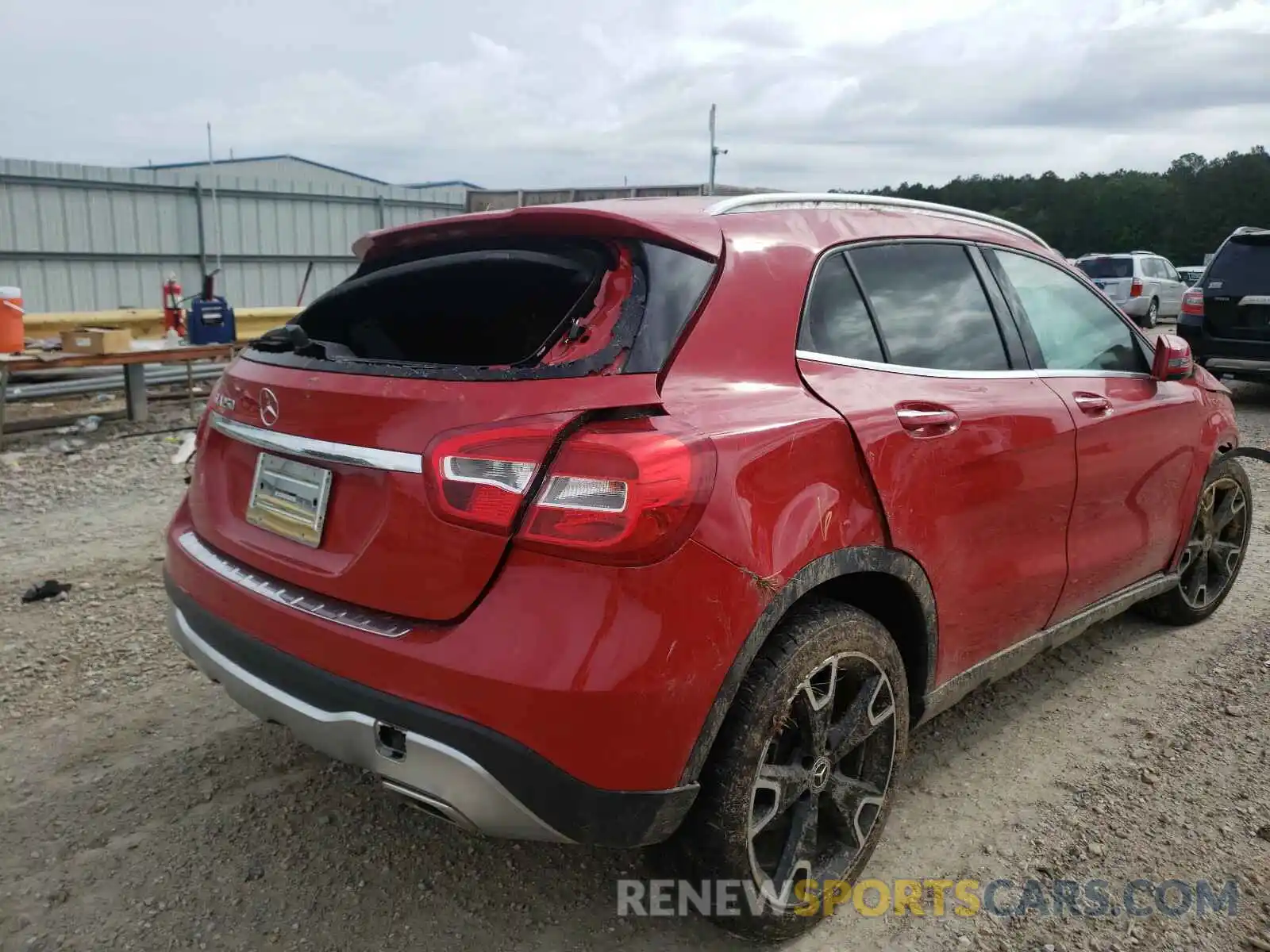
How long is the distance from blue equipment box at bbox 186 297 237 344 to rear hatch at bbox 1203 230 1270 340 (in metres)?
9.96

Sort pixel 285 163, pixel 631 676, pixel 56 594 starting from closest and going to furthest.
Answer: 1. pixel 631 676
2. pixel 56 594
3. pixel 285 163

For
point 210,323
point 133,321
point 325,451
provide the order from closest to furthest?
point 325,451 → point 210,323 → point 133,321

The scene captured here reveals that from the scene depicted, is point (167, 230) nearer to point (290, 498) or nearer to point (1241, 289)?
point (1241, 289)

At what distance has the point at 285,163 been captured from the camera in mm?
29547

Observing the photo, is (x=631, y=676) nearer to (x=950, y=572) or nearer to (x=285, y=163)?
(x=950, y=572)

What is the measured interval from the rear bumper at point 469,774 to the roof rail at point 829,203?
1364 mm

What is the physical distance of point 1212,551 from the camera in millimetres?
4422

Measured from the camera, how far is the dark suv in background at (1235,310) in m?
9.75

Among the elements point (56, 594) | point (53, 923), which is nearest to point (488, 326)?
point (53, 923)

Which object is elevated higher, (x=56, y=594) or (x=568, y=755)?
(x=568, y=755)

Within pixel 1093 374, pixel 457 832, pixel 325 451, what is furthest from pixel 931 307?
pixel 457 832

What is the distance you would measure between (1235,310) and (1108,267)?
14.6m

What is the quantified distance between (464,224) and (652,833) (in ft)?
4.95

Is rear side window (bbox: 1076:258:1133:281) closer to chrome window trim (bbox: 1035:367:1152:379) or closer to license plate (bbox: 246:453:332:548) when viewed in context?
chrome window trim (bbox: 1035:367:1152:379)
